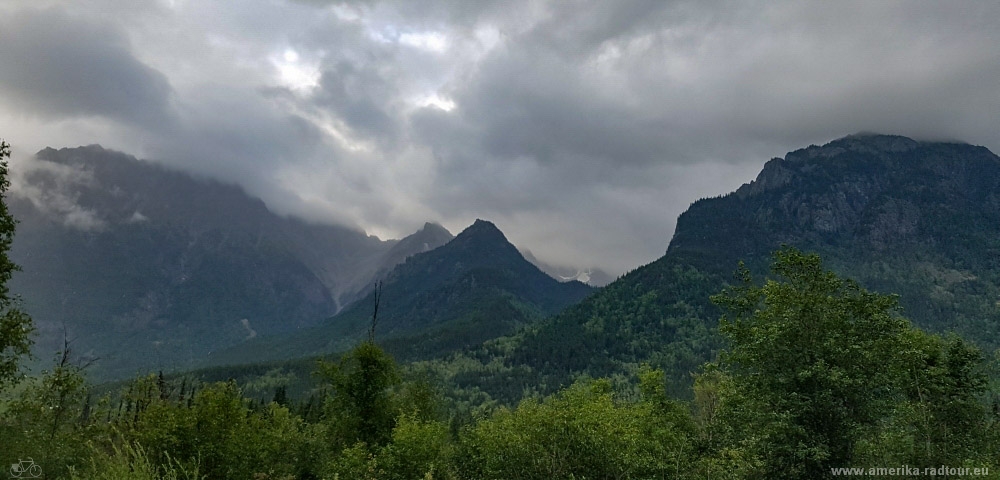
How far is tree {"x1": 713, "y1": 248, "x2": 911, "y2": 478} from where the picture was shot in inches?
969

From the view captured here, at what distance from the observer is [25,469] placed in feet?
82.3

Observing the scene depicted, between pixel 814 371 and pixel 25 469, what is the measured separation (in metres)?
40.9

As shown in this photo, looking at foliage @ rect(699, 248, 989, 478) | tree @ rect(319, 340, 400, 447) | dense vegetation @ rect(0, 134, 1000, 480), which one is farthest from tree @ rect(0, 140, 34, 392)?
foliage @ rect(699, 248, 989, 478)

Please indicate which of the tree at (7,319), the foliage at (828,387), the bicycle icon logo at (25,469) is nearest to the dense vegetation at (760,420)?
the foliage at (828,387)

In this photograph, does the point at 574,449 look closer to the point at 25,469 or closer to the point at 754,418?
the point at 754,418

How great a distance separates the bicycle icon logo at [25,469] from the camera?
24844 mm

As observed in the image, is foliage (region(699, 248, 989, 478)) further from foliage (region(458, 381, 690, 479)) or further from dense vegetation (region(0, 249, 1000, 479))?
foliage (region(458, 381, 690, 479))

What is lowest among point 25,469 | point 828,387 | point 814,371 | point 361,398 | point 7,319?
point 361,398

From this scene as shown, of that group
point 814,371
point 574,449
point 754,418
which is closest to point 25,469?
point 574,449

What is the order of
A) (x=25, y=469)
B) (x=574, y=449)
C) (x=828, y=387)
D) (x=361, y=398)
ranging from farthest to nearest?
(x=361, y=398) → (x=574, y=449) → (x=25, y=469) → (x=828, y=387)

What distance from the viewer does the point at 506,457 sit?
30.0 metres

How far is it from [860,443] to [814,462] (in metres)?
2.47

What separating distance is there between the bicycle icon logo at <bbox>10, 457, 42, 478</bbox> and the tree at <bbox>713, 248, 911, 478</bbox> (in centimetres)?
3721

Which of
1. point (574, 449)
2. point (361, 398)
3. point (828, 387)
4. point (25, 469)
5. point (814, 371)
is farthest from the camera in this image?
point (361, 398)
